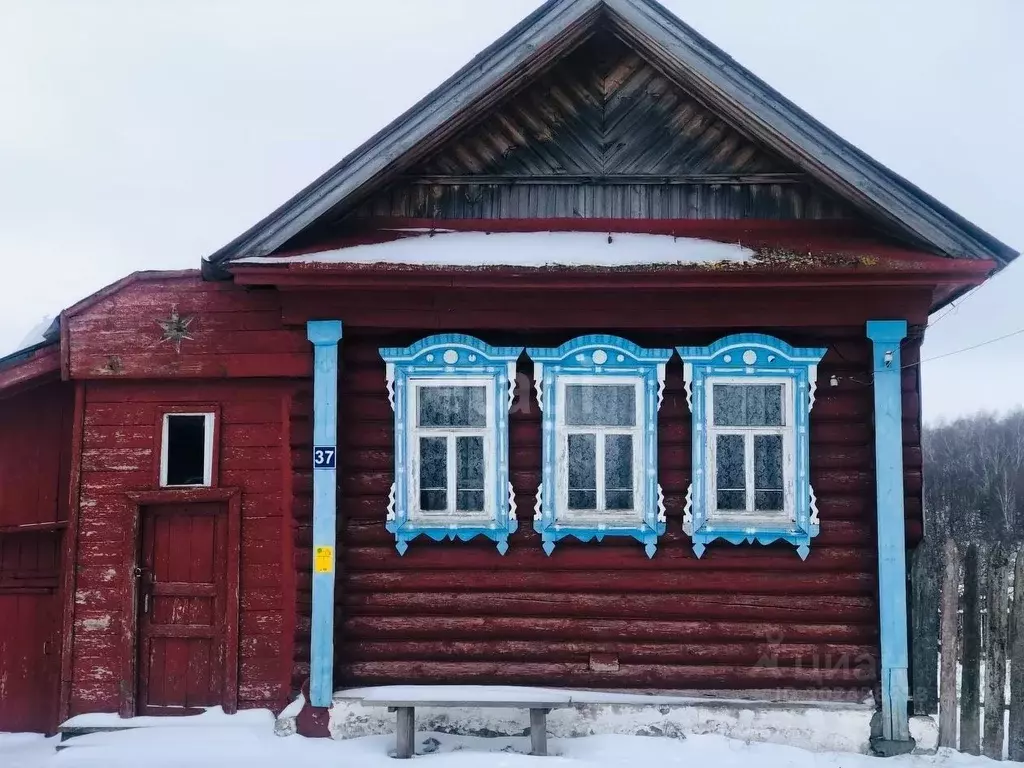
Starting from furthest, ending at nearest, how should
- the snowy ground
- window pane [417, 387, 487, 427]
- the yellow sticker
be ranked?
1. window pane [417, 387, 487, 427]
2. the yellow sticker
3. the snowy ground

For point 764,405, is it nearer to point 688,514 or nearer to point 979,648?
point 688,514

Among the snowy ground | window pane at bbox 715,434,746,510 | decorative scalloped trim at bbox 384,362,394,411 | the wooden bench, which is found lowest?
the snowy ground

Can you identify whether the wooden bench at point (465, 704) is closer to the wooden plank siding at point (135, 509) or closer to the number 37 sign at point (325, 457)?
the wooden plank siding at point (135, 509)

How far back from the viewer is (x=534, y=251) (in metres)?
6.11

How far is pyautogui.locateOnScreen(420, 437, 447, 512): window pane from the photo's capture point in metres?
6.36

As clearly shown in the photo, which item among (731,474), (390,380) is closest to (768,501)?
(731,474)

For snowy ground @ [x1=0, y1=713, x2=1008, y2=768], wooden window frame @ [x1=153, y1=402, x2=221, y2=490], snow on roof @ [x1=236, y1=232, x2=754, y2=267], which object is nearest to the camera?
snowy ground @ [x1=0, y1=713, x2=1008, y2=768]

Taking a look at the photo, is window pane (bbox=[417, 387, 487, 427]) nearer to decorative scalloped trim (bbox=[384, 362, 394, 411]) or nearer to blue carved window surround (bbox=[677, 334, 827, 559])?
decorative scalloped trim (bbox=[384, 362, 394, 411])

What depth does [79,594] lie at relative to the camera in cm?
664

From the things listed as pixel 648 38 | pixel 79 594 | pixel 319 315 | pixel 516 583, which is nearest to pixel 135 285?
pixel 319 315

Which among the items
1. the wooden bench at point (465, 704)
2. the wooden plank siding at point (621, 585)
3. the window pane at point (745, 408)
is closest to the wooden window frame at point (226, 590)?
the wooden plank siding at point (621, 585)

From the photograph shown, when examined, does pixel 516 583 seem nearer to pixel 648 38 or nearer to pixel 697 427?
pixel 697 427

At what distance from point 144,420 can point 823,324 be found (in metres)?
5.41

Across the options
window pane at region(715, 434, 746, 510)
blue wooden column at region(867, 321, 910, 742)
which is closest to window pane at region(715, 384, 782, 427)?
window pane at region(715, 434, 746, 510)
